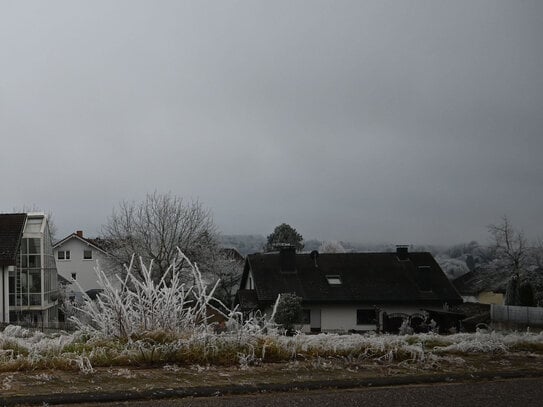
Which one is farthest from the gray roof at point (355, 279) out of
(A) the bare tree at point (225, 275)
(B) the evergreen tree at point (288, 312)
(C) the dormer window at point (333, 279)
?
(B) the evergreen tree at point (288, 312)

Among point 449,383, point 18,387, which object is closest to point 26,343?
point 18,387

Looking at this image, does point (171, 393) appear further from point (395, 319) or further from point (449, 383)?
point (395, 319)

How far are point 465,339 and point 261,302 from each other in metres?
31.9

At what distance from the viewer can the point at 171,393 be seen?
15.5 ft

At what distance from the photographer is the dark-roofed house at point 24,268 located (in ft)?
124

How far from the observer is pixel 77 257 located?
63.3 meters

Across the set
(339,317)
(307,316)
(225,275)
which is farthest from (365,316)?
(225,275)

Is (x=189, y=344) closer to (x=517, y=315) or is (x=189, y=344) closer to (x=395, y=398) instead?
(x=395, y=398)

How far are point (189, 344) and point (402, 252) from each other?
41.0 metres

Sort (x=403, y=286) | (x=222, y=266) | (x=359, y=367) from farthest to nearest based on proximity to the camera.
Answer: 1. (x=222, y=266)
2. (x=403, y=286)
3. (x=359, y=367)

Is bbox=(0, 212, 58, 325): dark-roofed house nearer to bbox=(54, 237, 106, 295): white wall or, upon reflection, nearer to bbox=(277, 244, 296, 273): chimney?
bbox=(277, 244, 296, 273): chimney

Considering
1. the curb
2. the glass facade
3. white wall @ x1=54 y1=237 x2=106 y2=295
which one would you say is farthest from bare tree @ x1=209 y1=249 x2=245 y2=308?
the curb

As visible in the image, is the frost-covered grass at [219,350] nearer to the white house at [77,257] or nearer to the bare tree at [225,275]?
the bare tree at [225,275]

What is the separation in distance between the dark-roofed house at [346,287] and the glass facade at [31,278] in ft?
40.4
